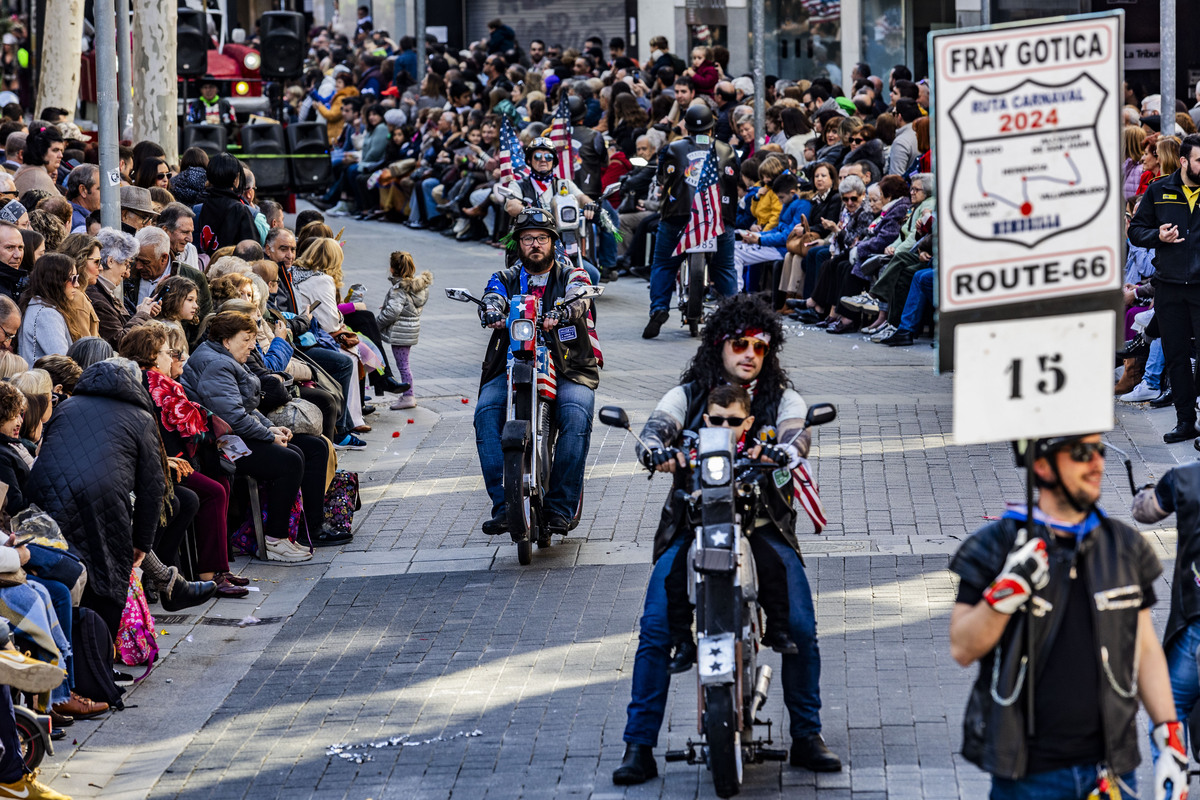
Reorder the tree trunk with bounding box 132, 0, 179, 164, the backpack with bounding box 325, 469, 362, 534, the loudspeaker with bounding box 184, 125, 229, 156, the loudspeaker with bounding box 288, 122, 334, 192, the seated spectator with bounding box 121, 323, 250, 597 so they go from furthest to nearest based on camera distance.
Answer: the loudspeaker with bounding box 288, 122, 334, 192 → the loudspeaker with bounding box 184, 125, 229, 156 → the tree trunk with bounding box 132, 0, 179, 164 → the backpack with bounding box 325, 469, 362, 534 → the seated spectator with bounding box 121, 323, 250, 597

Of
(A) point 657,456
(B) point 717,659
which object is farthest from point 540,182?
(B) point 717,659

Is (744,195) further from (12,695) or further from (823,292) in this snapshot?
(12,695)

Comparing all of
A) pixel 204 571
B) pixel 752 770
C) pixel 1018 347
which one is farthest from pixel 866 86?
pixel 1018 347

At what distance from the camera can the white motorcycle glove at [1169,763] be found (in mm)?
4688

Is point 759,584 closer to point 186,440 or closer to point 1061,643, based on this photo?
point 1061,643

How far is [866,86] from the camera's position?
2116cm

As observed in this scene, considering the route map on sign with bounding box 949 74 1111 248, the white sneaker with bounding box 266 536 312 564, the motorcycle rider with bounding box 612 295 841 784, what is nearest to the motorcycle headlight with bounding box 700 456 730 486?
the motorcycle rider with bounding box 612 295 841 784

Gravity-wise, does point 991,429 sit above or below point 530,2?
below

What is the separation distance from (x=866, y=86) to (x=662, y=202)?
234 inches

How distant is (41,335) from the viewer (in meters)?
9.12

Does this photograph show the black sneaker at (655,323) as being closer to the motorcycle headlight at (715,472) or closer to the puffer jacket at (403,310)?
the puffer jacket at (403,310)

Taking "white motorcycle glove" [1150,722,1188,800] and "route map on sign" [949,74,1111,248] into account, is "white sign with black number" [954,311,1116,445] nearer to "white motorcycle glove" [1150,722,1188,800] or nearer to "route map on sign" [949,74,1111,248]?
"route map on sign" [949,74,1111,248]

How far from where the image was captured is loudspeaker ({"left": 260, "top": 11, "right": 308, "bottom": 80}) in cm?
2325

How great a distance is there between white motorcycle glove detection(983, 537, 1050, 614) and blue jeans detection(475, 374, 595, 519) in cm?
551
